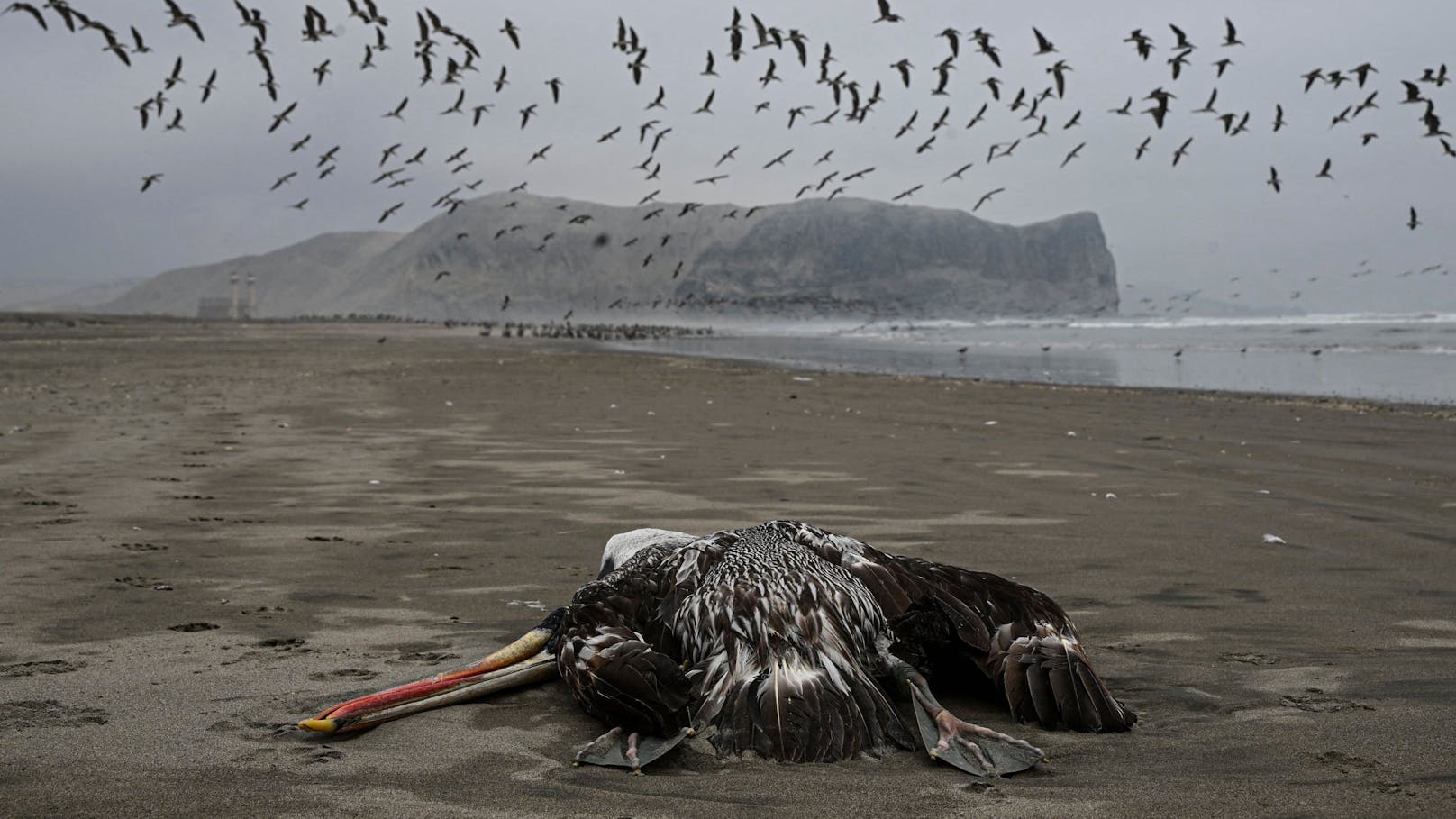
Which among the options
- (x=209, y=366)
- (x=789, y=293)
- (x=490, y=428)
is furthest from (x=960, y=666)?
(x=789, y=293)

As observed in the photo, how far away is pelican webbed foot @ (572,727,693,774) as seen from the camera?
3.74m

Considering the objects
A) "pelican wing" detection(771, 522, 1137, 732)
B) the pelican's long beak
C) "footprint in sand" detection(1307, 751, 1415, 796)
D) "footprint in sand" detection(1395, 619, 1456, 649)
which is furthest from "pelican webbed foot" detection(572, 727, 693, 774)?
"footprint in sand" detection(1395, 619, 1456, 649)

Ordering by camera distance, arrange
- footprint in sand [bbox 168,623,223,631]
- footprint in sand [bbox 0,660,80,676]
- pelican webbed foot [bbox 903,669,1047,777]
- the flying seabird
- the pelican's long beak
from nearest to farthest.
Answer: pelican webbed foot [bbox 903,669,1047,777] < the flying seabird < the pelican's long beak < footprint in sand [bbox 0,660,80,676] < footprint in sand [bbox 168,623,223,631]

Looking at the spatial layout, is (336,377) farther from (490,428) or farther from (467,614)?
(467,614)

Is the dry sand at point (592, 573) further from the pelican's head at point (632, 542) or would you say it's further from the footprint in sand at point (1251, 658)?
the pelican's head at point (632, 542)

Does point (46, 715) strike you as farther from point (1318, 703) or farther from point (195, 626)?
point (1318, 703)

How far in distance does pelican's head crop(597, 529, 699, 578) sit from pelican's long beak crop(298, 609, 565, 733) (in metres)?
0.57

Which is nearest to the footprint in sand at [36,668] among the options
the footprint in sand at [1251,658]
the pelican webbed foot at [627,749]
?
the pelican webbed foot at [627,749]

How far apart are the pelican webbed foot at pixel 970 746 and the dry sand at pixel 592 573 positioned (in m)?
0.06

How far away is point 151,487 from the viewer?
410 inches

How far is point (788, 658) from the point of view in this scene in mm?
3982

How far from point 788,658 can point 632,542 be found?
175cm

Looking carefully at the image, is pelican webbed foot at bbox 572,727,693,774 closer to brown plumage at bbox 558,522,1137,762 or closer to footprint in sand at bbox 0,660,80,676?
brown plumage at bbox 558,522,1137,762

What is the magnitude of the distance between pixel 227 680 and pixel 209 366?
29404mm
